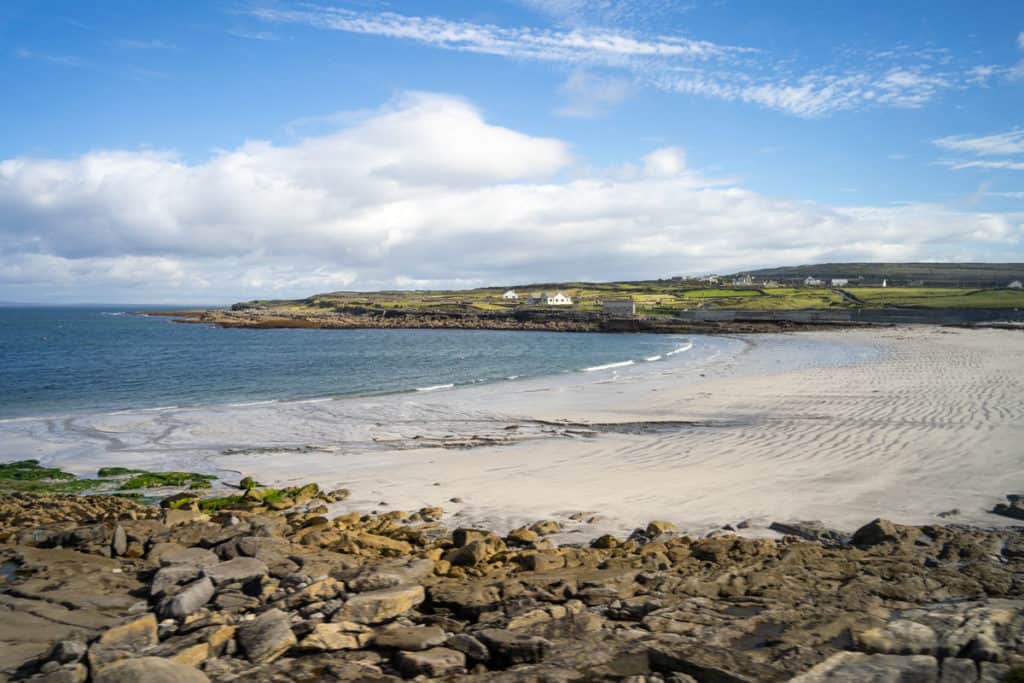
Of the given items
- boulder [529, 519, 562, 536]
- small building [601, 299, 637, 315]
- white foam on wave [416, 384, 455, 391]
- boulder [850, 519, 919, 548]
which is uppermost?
small building [601, 299, 637, 315]

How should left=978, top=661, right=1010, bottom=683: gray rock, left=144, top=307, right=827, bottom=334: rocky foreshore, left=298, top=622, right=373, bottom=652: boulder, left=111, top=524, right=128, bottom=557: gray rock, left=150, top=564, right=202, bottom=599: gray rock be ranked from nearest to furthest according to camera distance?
left=978, top=661, right=1010, bottom=683: gray rock, left=298, top=622, right=373, bottom=652: boulder, left=150, top=564, right=202, bottom=599: gray rock, left=111, top=524, right=128, bottom=557: gray rock, left=144, top=307, right=827, bottom=334: rocky foreshore

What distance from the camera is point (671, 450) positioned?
57.0 feet

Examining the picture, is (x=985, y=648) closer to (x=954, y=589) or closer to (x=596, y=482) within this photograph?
(x=954, y=589)

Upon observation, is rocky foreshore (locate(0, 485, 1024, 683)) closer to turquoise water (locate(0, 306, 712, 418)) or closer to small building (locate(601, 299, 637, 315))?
turquoise water (locate(0, 306, 712, 418))

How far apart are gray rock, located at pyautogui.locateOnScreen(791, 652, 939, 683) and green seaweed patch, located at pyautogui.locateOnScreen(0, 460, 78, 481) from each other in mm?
17340

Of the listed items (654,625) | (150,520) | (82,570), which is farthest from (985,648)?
(150,520)

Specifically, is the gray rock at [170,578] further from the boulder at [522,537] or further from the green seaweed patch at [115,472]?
the green seaweed patch at [115,472]

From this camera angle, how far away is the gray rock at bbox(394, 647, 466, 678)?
608 centimetres

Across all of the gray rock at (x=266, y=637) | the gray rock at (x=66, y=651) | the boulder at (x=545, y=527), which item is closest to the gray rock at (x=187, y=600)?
the gray rock at (x=266, y=637)

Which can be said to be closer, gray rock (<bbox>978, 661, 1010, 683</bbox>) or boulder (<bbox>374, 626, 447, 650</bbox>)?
gray rock (<bbox>978, 661, 1010, 683</bbox>)

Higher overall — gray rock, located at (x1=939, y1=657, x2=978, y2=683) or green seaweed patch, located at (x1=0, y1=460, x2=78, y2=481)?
gray rock, located at (x1=939, y1=657, x2=978, y2=683)

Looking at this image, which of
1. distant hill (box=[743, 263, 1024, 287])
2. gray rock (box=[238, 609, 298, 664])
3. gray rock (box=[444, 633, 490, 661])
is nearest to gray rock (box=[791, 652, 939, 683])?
gray rock (box=[444, 633, 490, 661])

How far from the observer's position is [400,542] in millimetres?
9906

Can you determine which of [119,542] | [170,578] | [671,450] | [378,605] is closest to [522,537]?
[378,605]
